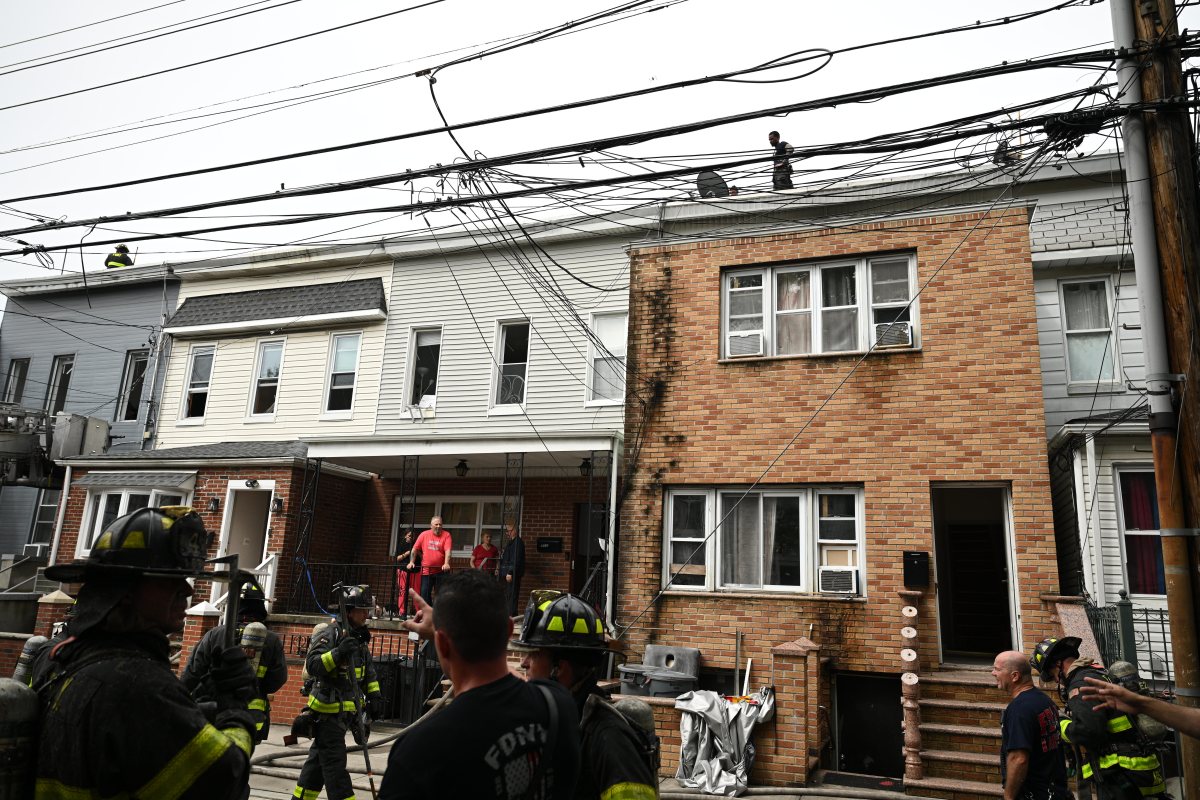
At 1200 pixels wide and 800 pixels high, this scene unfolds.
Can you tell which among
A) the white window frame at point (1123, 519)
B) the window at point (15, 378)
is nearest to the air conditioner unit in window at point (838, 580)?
the white window frame at point (1123, 519)

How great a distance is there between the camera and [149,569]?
2.69 metres

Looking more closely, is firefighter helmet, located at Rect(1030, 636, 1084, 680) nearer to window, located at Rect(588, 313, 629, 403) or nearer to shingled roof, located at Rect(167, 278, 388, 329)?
window, located at Rect(588, 313, 629, 403)

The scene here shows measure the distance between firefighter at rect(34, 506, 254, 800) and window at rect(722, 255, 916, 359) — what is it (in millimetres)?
10856

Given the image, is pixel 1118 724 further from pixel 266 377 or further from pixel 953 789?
pixel 266 377

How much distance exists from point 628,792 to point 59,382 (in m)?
24.4

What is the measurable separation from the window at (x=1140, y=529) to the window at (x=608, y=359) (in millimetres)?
8256

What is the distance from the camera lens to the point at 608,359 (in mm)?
15664

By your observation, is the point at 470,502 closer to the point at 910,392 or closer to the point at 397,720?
the point at 397,720

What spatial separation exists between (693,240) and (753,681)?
7.02 meters

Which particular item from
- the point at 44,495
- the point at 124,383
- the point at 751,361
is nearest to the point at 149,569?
the point at 751,361

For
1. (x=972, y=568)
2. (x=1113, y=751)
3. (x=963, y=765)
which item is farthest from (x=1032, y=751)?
(x=972, y=568)

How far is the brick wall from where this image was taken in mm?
11062

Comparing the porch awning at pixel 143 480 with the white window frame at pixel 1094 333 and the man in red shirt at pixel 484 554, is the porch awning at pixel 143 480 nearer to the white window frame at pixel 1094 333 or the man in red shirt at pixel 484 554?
the man in red shirt at pixel 484 554

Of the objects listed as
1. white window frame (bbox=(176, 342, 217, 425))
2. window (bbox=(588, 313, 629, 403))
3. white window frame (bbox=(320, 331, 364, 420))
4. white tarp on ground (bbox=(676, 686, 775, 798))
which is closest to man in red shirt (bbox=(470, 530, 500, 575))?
window (bbox=(588, 313, 629, 403))
